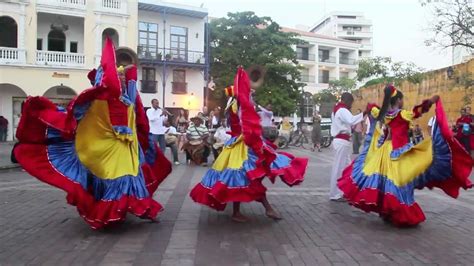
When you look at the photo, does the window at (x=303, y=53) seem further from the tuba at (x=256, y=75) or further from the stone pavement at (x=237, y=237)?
the tuba at (x=256, y=75)

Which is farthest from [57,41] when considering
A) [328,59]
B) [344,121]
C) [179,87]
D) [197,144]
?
[328,59]

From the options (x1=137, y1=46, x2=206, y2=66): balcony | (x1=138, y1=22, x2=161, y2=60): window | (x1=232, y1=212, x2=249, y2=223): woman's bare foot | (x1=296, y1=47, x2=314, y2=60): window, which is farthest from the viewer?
(x1=296, y1=47, x2=314, y2=60): window

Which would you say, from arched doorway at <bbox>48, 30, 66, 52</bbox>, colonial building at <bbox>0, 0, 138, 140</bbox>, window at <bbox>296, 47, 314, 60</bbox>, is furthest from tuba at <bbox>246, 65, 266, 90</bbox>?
window at <bbox>296, 47, 314, 60</bbox>

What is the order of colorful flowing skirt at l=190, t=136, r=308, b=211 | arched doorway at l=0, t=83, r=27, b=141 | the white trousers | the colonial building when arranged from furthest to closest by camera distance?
1. arched doorway at l=0, t=83, r=27, b=141
2. the colonial building
3. the white trousers
4. colorful flowing skirt at l=190, t=136, r=308, b=211

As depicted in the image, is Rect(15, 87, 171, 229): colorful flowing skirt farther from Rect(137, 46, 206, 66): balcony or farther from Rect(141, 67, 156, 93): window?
Rect(141, 67, 156, 93): window

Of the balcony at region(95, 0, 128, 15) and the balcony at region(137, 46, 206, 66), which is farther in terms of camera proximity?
the balcony at region(137, 46, 206, 66)

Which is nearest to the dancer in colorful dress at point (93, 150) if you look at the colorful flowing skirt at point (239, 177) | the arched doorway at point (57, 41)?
the colorful flowing skirt at point (239, 177)

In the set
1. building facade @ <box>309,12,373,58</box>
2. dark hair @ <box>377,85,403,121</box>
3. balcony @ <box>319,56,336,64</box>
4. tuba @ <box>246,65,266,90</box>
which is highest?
building facade @ <box>309,12,373,58</box>

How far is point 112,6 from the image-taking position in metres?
29.2

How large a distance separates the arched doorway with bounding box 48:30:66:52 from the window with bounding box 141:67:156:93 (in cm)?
550

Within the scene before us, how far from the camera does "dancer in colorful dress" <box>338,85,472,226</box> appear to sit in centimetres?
540

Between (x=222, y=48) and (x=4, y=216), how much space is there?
29.4 metres

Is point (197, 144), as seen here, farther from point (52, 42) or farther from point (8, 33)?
point (52, 42)

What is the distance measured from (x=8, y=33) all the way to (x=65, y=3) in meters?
3.58
